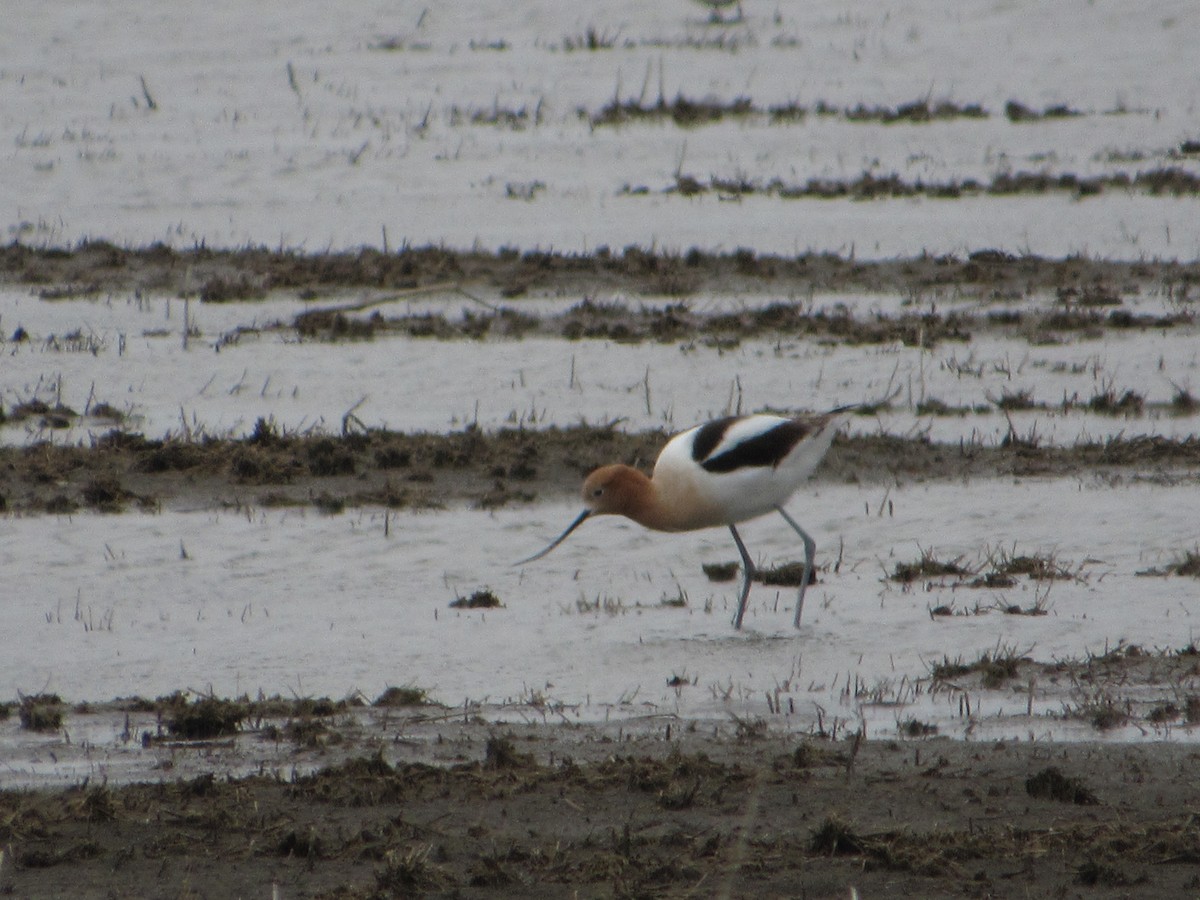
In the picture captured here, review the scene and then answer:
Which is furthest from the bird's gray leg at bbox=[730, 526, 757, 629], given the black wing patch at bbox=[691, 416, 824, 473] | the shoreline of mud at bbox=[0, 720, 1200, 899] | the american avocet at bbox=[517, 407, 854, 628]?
the shoreline of mud at bbox=[0, 720, 1200, 899]

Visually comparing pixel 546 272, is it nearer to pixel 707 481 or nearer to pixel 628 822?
pixel 707 481

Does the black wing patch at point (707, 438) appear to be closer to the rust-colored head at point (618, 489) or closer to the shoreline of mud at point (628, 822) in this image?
the rust-colored head at point (618, 489)

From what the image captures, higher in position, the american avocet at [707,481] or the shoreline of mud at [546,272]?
the shoreline of mud at [546,272]

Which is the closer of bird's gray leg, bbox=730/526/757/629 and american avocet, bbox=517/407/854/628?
bird's gray leg, bbox=730/526/757/629

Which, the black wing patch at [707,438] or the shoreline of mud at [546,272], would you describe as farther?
the shoreline of mud at [546,272]

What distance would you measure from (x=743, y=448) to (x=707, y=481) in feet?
0.74

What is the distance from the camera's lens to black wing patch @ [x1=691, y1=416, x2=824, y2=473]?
24.9 feet

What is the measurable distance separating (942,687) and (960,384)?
5.47 meters

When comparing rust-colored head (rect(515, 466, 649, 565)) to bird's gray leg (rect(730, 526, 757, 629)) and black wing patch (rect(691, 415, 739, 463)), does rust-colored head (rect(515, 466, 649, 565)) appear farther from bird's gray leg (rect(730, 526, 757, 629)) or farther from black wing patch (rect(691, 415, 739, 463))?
bird's gray leg (rect(730, 526, 757, 629))

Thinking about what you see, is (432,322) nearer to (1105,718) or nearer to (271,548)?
(271,548)

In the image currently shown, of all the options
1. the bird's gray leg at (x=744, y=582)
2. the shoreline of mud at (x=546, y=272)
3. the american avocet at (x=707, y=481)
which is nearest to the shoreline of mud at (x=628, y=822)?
the bird's gray leg at (x=744, y=582)

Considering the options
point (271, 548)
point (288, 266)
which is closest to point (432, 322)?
point (288, 266)

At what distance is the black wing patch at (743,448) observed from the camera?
7.59 meters

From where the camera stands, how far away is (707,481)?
7562 mm
